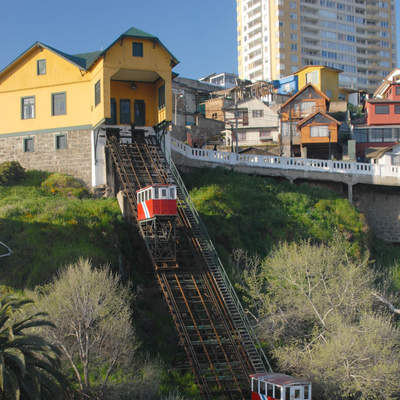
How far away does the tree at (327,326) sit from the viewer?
83.7 feet

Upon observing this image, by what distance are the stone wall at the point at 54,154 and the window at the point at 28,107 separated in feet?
5.20

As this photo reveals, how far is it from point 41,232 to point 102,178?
10.5 m

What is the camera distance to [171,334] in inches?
1177

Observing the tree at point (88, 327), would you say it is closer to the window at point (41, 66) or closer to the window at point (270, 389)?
the window at point (270, 389)

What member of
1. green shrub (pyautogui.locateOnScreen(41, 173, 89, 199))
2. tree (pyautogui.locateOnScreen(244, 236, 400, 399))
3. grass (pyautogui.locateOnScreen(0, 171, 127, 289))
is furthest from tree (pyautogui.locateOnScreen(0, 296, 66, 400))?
green shrub (pyautogui.locateOnScreen(41, 173, 89, 199))

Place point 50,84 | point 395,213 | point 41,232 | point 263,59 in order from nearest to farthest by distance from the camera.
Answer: point 41,232 → point 50,84 → point 395,213 → point 263,59

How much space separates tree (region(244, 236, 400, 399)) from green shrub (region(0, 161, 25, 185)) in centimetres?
1846

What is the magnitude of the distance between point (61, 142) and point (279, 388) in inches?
1053

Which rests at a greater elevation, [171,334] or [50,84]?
[50,84]

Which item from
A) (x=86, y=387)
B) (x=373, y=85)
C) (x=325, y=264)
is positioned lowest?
(x=86, y=387)

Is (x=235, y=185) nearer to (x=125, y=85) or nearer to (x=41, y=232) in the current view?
(x=125, y=85)

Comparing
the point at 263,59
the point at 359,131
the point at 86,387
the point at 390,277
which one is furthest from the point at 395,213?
the point at 263,59

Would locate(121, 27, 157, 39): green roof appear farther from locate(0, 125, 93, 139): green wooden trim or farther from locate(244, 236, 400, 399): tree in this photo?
locate(244, 236, 400, 399): tree

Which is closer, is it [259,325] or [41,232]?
[259,325]
